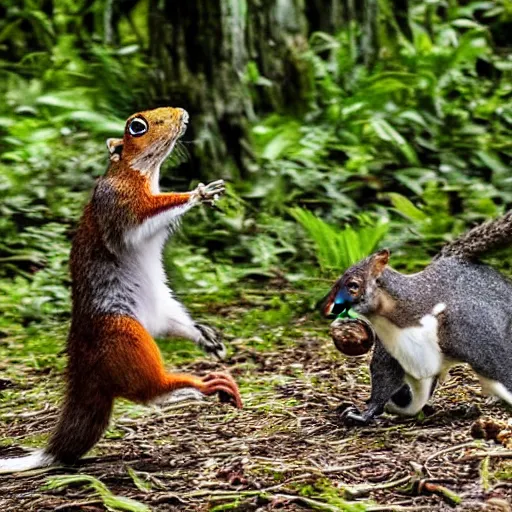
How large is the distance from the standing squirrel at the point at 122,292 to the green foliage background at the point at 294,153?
2239 millimetres

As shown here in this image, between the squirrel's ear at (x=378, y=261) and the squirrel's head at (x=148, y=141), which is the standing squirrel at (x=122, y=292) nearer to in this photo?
the squirrel's head at (x=148, y=141)

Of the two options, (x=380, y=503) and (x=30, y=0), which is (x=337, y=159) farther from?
(x=380, y=503)

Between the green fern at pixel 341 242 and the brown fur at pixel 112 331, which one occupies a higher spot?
the brown fur at pixel 112 331

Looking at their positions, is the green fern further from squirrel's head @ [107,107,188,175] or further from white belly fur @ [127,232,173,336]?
squirrel's head @ [107,107,188,175]

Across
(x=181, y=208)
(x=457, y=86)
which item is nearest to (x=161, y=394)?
(x=181, y=208)

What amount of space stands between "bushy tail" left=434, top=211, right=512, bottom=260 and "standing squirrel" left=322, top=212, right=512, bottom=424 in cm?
15

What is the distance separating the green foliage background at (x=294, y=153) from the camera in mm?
7723

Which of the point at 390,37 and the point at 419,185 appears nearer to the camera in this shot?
the point at 419,185

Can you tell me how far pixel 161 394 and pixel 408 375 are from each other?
1.05m

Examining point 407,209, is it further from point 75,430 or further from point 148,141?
point 75,430

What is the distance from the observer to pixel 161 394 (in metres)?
4.26

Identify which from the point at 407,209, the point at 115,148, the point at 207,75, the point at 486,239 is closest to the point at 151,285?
the point at 115,148

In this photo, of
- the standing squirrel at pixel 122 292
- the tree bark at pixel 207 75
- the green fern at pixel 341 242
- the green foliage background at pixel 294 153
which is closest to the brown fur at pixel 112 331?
the standing squirrel at pixel 122 292

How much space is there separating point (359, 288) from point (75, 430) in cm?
123
